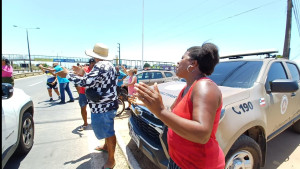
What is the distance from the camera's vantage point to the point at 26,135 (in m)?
2.87

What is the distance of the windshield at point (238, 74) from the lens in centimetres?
224

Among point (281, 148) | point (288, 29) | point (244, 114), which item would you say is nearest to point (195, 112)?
point (244, 114)

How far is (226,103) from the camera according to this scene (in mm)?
1693

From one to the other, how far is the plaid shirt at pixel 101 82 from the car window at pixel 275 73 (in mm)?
2364

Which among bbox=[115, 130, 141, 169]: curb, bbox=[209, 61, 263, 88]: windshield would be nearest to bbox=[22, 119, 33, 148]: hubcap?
bbox=[115, 130, 141, 169]: curb

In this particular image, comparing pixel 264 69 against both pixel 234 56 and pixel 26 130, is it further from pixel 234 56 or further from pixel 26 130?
pixel 26 130

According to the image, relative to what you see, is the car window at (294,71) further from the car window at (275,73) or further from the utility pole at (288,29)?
the utility pole at (288,29)

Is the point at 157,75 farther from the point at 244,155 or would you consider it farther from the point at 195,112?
the point at 195,112

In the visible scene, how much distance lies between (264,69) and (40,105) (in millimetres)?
7707

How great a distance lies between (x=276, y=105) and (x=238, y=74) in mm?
731

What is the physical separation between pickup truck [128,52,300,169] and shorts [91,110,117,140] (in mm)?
367

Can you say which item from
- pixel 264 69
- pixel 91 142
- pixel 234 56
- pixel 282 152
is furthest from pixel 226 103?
pixel 91 142

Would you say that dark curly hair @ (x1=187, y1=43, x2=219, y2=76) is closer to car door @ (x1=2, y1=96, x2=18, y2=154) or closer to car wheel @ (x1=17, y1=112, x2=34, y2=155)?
car door @ (x1=2, y1=96, x2=18, y2=154)

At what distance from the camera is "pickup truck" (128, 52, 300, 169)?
1.67 metres
